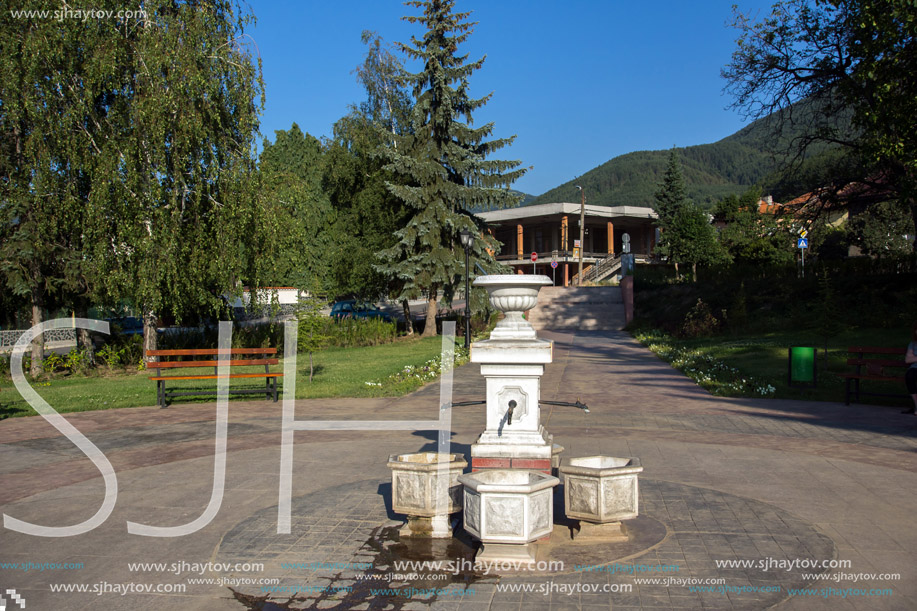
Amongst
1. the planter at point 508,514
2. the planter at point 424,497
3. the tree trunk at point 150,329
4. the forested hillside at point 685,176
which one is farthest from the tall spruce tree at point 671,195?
the forested hillside at point 685,176

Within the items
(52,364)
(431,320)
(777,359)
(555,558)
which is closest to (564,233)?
(431,320)

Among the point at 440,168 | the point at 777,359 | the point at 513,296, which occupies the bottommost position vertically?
the point at 777,359

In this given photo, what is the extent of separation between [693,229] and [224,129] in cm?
3201

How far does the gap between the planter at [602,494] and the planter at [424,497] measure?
3.03 ft

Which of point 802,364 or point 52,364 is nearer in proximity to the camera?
point 802,364

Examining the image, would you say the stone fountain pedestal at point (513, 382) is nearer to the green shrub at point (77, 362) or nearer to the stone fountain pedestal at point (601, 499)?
the stone fountain pedestal at point (601, 499)

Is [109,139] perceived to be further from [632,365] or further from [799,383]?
[799,383]

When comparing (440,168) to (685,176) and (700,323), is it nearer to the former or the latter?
(700,323)

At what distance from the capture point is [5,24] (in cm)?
1717

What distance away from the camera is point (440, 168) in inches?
1158

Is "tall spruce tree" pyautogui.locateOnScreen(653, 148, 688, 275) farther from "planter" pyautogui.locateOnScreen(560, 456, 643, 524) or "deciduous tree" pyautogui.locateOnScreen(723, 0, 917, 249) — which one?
"planter" pyautogui.locateOnScreen(560, 456, 643, 524)

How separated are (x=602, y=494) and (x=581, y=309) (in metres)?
Result: 33.7

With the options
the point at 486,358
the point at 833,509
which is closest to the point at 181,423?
the point at 486,358

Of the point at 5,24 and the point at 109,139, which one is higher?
the point at 5,24
